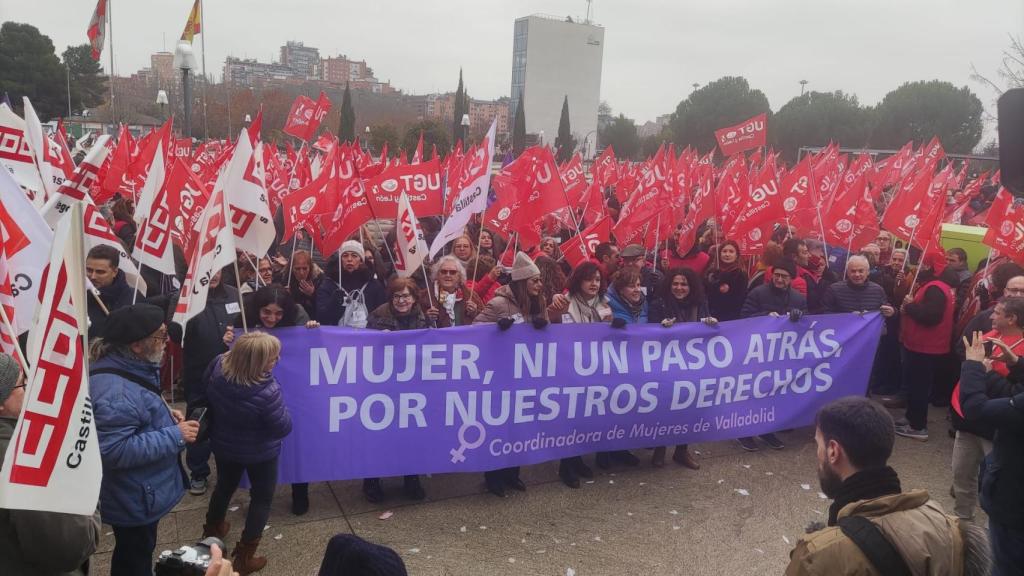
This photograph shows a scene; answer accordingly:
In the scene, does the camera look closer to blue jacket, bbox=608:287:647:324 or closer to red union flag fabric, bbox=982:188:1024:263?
blue jacket, bbox=608:287:647:324

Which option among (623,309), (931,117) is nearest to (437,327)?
(623,309)

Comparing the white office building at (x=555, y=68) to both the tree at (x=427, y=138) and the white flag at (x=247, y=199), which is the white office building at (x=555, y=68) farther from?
the white flag at (x=247, y=199)

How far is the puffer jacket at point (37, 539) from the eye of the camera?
2066 mm

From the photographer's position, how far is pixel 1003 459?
10.7ft

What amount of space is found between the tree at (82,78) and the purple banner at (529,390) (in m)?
53.4

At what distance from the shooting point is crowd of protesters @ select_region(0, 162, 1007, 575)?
3.10 m

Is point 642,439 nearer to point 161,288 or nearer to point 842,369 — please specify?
point 842,369

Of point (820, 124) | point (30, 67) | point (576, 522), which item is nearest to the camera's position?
point (576, 522)

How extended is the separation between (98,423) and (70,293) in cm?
124

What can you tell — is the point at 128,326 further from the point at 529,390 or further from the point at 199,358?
the point at 529,390

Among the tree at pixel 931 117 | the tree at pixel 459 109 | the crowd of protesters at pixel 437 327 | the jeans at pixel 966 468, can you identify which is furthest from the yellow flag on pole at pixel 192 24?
the tree at pixel 931 117

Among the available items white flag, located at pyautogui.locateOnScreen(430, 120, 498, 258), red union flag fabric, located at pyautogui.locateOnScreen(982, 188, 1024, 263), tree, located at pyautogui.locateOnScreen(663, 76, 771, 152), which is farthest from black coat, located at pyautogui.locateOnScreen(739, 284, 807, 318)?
tree, located at pyautogui.locateOnScreen(663, 76, 771, 152)

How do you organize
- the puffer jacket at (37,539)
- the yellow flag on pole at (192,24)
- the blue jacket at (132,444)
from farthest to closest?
the yellow flag on pole at (192,24) < the blue jacket at (132,444) < the puffer jacket at (37,539)

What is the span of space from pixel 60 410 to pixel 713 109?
70810 mm
